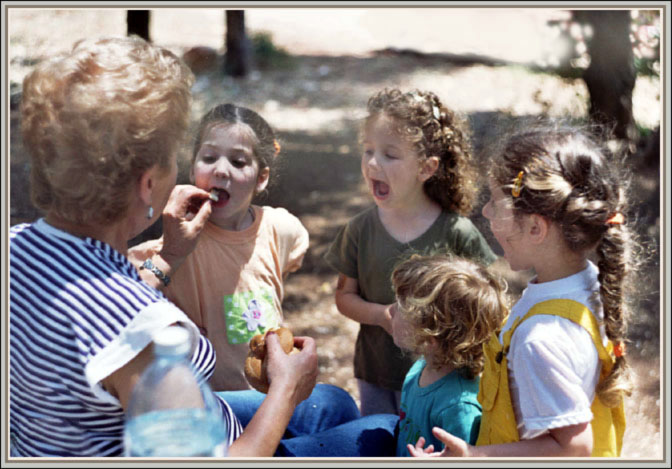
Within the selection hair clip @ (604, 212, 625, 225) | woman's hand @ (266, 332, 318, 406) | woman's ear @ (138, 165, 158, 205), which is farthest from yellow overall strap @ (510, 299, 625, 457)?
woman's ear @ (138, 165, 158, 205)

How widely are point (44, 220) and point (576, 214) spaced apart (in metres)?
1.33

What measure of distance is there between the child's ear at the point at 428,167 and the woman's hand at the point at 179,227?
33.8 inches

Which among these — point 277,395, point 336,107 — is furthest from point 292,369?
point 336,107

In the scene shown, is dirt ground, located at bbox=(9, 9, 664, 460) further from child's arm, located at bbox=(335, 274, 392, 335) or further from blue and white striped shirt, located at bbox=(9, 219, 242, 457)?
blue and white striped shirt, located at bbox=(9, 219, 242, 457)

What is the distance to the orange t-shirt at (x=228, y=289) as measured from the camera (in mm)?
2441

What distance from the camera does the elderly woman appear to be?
4.83 feet

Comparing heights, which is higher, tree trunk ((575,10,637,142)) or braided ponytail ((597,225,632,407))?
tree trunk ((575,10,637,142))

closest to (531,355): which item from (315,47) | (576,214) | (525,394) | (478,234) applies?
(525,394)

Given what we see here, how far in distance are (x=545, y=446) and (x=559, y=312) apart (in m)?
0.34

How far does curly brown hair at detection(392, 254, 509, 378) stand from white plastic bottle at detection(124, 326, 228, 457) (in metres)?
0.86

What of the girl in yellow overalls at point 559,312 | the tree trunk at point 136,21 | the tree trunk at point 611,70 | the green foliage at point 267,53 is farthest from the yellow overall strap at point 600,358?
the green foliage at point 267,53

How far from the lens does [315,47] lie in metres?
11.0

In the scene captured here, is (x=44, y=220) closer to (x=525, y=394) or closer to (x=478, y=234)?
(x=525, y=394)

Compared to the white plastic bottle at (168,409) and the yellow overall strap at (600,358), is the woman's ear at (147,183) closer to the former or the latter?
the white plastic bottle at (168,409)
